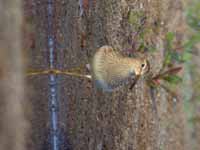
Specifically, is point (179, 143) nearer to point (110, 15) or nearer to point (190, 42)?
point (190, 42)

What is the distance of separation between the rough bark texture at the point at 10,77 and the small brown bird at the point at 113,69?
55 cm

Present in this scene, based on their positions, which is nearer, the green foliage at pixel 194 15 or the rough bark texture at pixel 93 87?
the rough bark texture at pixel 93 87

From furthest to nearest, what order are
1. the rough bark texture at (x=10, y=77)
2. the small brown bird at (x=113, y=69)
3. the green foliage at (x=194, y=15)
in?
1. the green foliage at (x=194, y=15)
2. the small brown bird at (x=113, y=69)
3. the rough bark texture at (x=10, y=77)

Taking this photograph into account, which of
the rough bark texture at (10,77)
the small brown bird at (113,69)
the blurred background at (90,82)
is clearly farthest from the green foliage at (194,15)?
the rough bark texture at (10,77)

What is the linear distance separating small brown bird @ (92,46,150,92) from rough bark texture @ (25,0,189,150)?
72mm

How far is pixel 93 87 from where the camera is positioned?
907mm

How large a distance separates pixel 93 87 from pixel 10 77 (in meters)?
0.66

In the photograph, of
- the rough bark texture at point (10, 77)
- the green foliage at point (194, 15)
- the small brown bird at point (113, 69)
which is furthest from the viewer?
the green foliage at point (194, 15)

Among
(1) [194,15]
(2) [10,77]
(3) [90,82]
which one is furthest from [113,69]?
(1) [194,15]

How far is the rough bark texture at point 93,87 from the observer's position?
84cm

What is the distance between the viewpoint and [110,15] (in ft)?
3.33

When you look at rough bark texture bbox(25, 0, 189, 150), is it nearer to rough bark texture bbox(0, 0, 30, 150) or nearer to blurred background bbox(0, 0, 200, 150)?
blurred background bbox(0, 0, 200, 150)

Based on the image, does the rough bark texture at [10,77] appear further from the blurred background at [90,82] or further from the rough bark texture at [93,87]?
the rough bark texture at [93,87]

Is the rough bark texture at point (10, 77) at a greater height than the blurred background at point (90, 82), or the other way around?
the rough bark texture at point (10, 77)
